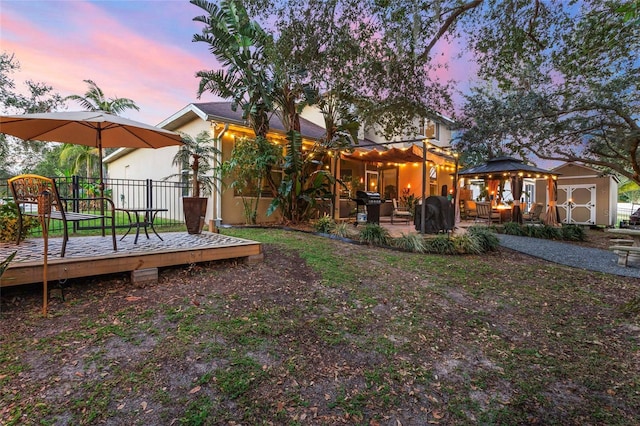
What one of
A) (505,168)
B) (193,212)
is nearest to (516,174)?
(505,168)

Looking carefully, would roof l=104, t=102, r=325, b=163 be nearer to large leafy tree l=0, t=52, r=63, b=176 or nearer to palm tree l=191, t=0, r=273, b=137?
palm tree l=191, t=0, r=273, b=137

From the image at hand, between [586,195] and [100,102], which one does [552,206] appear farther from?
[100,102]

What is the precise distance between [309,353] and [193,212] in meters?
4.14

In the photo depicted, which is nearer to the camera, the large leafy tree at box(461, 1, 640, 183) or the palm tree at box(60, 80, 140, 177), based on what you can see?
the large leafy tree at box(461, 1, 640, 183)

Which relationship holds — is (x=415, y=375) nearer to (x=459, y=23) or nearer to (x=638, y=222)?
(x=459, y=23)

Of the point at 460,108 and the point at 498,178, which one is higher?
the point at 460,108

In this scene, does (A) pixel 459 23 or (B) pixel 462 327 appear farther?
(A) pixel 459 23

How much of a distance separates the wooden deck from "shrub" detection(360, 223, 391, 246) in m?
3.55

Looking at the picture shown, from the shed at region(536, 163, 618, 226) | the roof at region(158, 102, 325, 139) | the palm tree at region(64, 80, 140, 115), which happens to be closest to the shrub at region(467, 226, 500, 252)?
the roof at region(158, 102, 325, 139)

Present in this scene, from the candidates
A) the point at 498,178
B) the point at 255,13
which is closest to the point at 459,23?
the point at 255,13

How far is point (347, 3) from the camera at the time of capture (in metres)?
5.54

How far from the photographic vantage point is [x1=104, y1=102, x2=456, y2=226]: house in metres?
10.6

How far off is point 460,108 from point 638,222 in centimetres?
1119

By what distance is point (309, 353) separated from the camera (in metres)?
2.95
